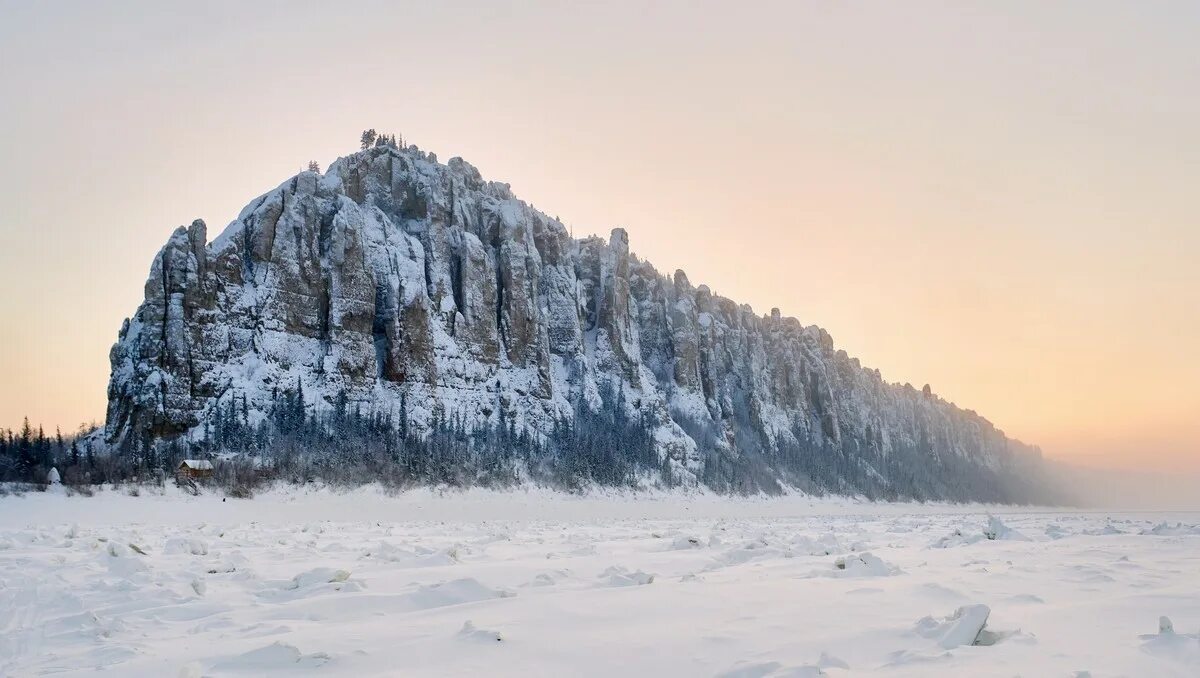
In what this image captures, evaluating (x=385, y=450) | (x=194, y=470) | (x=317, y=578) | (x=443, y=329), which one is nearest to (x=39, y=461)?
(x=194, y=470)

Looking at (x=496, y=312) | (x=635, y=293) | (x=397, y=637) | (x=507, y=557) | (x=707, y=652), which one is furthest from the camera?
(x=635, y=293)

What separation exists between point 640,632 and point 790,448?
131170 mm

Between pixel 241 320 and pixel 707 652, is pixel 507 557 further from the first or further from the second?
pixel 241 320

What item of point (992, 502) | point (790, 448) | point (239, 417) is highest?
point (239, 417)

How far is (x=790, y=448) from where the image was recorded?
5162 inches

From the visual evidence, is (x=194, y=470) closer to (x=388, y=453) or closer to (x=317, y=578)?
(x=388, y=453)

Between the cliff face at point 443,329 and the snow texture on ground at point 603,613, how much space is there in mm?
66109

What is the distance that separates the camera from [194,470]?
5278cm

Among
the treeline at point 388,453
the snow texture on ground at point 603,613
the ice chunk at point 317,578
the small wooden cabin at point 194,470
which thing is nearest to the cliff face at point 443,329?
the treeline at point 388,453

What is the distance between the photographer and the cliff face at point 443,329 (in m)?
71.4

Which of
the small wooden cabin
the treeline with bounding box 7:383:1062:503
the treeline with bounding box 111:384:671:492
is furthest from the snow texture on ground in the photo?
the treeline with bounding box 111:384:671:492

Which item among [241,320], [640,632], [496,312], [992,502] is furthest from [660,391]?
[992,502]

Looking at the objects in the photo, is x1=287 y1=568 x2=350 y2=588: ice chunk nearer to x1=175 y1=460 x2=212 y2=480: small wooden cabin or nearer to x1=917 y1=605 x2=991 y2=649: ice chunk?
x1=917 y1=605 x2=991 y2=649: ice chunk

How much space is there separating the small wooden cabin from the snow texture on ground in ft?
144
